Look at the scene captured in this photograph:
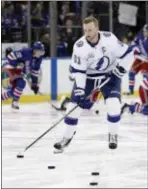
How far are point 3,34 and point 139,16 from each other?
6.65 feet

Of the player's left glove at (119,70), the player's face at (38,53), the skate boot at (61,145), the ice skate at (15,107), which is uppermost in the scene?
the player's left glove at (119,70)

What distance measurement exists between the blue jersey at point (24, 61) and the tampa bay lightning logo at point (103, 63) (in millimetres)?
2854

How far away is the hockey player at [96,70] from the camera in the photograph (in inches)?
169

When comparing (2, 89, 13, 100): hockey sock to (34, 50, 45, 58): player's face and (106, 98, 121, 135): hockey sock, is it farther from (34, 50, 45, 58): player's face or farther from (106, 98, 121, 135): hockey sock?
(106, 98, 121, 135): hockey sock

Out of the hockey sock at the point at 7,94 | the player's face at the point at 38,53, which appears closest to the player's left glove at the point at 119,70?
the player's face at the point at 38,53

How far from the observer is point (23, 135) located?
5.37 metres

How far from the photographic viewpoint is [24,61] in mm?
7301

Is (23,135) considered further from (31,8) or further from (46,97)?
(31,8)

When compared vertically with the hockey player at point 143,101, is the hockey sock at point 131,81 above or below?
below

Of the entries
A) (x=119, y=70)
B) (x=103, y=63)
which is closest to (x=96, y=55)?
(x=103, y=63)

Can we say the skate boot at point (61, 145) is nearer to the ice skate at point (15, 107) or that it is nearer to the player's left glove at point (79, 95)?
the player's left glove at point (79, 95)

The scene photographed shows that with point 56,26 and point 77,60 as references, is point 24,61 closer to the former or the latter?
point 56,26

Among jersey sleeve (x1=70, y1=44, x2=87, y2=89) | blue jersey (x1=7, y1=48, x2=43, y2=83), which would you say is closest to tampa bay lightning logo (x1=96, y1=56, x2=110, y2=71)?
jersey sleeve (x1=70, y1=44, x2=87, y2=89)

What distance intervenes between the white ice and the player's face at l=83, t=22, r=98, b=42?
32.5 inches
